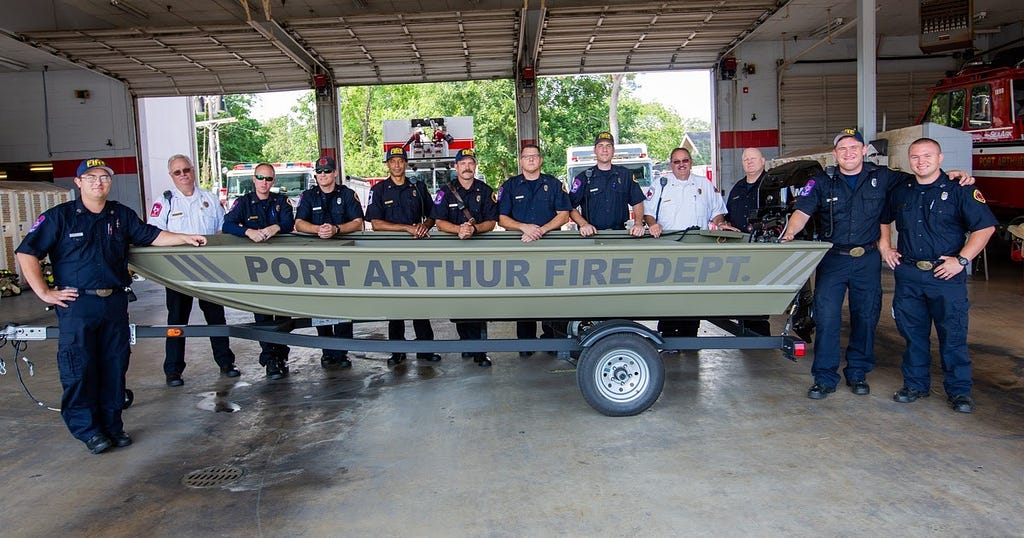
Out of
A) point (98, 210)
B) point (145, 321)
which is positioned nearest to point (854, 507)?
point (98, 210)

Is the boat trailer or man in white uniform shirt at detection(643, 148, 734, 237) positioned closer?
the boat trailer

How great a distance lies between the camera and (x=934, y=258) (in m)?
3.39

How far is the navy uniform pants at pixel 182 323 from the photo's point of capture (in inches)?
169

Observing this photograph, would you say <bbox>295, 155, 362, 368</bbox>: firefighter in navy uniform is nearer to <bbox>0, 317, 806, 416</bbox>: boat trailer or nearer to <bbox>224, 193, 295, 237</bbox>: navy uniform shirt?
<bbox>224, 193, 295, 237</bbox>: navy uniform shirt

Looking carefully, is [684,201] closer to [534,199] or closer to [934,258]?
[534,199]

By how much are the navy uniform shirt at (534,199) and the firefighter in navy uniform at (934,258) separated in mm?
1834

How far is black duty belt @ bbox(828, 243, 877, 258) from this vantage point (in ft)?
11.8

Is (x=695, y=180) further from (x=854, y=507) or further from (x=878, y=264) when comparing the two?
(x=854, y=507)

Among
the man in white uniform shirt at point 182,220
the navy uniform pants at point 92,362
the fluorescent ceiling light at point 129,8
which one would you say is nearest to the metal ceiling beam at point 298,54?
the fluorescent ceiling light at point 129,8

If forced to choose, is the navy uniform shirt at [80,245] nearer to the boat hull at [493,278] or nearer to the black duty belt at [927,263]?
the boat hull at [493,278]

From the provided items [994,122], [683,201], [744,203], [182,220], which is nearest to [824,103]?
[994,122]

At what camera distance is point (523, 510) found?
2.56m

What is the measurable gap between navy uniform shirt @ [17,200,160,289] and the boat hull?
151 mm

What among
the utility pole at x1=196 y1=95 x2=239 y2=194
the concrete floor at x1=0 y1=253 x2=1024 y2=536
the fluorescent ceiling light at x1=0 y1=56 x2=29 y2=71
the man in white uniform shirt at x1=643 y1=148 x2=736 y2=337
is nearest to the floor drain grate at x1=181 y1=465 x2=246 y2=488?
the concrete floor at x1=0 y1=253 x2=1024 y2=536
